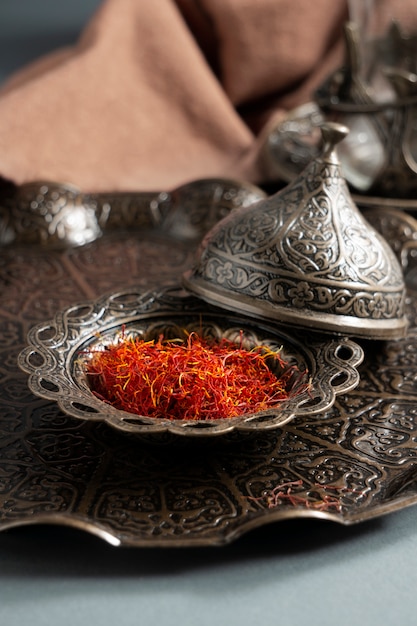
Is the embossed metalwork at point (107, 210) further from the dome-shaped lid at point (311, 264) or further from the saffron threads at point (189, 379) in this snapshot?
the saffron threads at point (189, 379)

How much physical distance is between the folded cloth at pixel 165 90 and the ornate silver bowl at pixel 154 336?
86 cm

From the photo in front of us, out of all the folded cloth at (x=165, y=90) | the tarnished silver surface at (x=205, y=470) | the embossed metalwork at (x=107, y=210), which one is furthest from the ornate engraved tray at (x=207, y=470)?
the folded cloth at (x=165, y=90)

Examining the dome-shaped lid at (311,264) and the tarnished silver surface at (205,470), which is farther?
the dome-shaped lid at (311,264)

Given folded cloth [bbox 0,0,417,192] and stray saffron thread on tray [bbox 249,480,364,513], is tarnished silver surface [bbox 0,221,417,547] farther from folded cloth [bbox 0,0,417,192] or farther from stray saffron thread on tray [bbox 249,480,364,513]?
folded cloth [bbox 0,0,417,192]

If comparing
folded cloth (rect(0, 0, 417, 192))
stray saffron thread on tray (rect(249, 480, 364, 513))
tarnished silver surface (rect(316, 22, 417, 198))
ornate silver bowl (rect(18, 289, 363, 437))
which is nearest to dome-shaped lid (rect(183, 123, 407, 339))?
ornate silver bowl (rect(18, 289, 363, 437))

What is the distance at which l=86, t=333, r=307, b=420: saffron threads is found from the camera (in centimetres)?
128

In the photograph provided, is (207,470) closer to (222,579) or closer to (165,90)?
(222,579)

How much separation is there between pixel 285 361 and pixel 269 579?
1.35ft

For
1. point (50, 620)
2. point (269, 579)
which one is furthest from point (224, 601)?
point (50, 620)

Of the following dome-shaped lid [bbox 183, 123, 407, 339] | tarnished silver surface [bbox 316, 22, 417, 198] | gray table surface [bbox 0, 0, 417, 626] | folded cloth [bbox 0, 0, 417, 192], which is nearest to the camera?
gray table surface [bbox 0, 0, 417, 626]

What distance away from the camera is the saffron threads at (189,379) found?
1.28 metres

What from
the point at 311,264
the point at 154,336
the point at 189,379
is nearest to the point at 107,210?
the point at 154,336

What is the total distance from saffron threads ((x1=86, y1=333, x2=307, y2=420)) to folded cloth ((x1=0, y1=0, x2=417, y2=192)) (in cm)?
102

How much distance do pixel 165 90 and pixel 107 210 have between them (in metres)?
0.61
